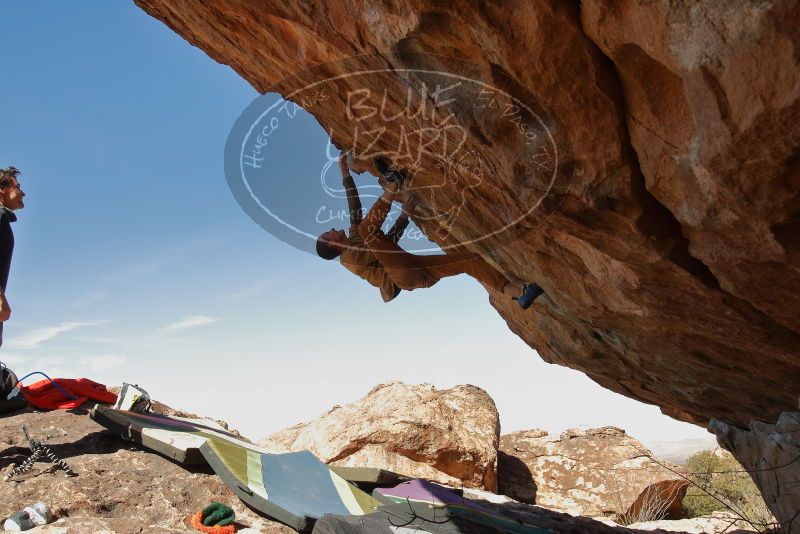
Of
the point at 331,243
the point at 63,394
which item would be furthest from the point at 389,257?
the point at 63,394

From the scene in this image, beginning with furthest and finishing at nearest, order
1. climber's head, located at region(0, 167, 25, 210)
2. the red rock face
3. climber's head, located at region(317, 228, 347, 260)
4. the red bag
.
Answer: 1. the red bag
2. climber's head, located at region(317, 228, 347, 260)
3. climber's head, located at region(0, 167, 25, 210)
4. the red rock face

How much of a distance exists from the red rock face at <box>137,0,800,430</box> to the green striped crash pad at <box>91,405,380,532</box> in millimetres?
3131

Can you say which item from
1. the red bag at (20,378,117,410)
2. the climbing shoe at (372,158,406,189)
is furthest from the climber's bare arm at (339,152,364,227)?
the red bag at (20,378,117,410)

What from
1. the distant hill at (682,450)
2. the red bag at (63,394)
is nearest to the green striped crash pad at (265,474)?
the red bag at (63,394)

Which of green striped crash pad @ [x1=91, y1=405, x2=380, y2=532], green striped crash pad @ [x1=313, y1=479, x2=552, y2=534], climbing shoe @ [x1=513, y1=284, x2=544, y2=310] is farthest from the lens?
climbing shoe @ [x1=513, y1=284, x2=544, y2=310]

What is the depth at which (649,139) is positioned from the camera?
347 centimetres

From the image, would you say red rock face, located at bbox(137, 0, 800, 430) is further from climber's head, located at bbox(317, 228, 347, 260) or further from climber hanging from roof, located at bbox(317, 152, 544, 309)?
climber's head, located at bbox(317, 228, 347, 260)

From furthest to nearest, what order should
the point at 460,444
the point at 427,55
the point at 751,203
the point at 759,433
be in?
the point at 460,444, the point at 759,433, the point at 427,55, the point at 751,203

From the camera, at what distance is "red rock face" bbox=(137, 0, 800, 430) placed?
2.68 meters

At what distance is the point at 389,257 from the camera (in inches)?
238

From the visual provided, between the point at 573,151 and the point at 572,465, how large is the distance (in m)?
9.13

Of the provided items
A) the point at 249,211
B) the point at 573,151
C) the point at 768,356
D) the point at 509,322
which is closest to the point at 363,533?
the point at 249,211

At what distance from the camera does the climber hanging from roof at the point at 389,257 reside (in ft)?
16.9

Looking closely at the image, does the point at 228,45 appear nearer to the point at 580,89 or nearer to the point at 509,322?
the point at 580,89
